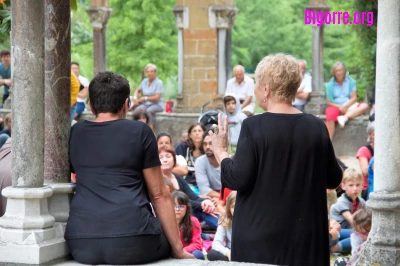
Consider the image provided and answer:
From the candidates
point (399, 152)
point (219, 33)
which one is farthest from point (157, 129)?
point (399, 152)

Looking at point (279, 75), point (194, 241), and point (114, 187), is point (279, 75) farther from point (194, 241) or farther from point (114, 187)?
point (194, 241)

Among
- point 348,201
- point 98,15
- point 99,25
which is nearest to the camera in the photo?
point 348,201

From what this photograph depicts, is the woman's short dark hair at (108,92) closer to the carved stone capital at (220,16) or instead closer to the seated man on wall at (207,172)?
the seated man on wall at (207,172)

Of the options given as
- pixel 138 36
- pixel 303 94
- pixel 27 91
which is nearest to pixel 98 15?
pixel 303 94

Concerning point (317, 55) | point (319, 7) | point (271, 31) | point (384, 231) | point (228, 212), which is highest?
point (271, 31)

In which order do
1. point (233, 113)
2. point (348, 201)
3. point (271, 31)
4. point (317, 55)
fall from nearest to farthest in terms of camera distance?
1. point (348, 201)
2. point (233, 113)
3. point (317, 55)
4. point (271, 31)

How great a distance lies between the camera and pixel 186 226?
762 cm

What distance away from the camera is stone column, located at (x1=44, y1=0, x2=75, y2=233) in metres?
4.92

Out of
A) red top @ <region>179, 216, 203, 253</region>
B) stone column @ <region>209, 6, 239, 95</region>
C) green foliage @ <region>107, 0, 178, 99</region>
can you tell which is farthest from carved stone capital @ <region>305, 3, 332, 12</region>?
green foliage @ <region>107, 0, 178, 99</region>

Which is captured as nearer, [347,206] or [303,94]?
[347,206]

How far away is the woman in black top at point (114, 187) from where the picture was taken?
4.52 metres

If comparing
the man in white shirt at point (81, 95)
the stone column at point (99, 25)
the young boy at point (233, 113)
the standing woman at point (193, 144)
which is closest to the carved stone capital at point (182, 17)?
the man in white shirt at point (81, 95)

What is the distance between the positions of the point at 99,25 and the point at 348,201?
37.2 feet

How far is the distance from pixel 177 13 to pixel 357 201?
9.13 m
